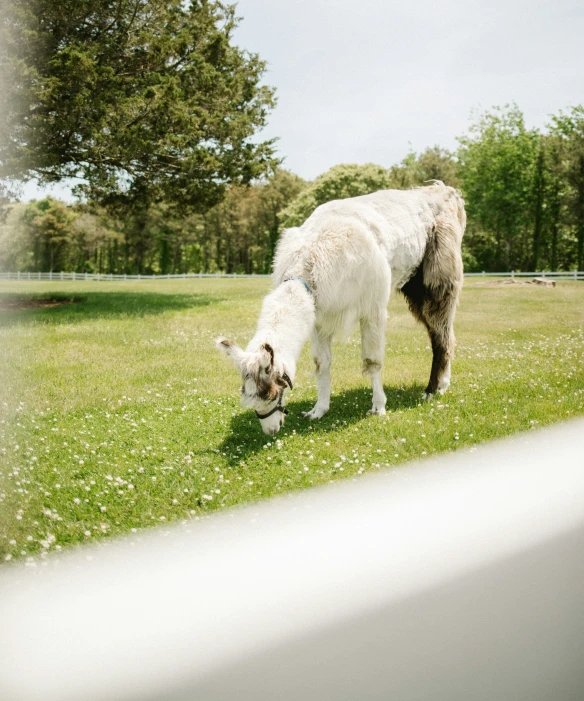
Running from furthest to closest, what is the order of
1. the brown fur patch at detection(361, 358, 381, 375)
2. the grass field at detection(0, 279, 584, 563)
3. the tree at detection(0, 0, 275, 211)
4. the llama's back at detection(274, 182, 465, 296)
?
the tree at detection(0, 0, 275, 211)
the brown fur patch at detection(361, 358, 381, 375)
the llama's back at detection(274, 182, 465, 296)
the grass field at detection(0, 279, 584, 563)

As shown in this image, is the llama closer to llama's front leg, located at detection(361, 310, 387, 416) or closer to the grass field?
llama's front leg, located at detection(361, 310, 387, 416)

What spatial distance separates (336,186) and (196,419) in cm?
2724

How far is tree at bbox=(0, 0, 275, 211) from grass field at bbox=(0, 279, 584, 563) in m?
6.39

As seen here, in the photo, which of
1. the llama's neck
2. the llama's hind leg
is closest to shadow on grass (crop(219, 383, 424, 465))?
the llama's hind leg

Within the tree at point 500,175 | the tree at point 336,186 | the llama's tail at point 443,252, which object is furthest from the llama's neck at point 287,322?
the tree at point 336,186

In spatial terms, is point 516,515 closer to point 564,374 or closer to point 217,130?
point 564,374

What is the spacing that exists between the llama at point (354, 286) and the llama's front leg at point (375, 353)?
1 cm

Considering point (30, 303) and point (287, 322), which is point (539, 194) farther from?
point (30, 303)

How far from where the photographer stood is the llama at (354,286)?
18.5ft

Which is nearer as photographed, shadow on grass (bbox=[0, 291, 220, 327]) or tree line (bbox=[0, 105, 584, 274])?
tree line (bbox=[0, 105, 584, 274])

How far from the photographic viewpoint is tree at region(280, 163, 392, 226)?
94.5ft

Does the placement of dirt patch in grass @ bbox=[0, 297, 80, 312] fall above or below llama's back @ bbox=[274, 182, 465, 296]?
below

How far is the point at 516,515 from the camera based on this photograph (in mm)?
993

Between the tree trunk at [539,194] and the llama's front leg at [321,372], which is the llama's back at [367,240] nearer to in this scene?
the llama's front leg at [321,372]
